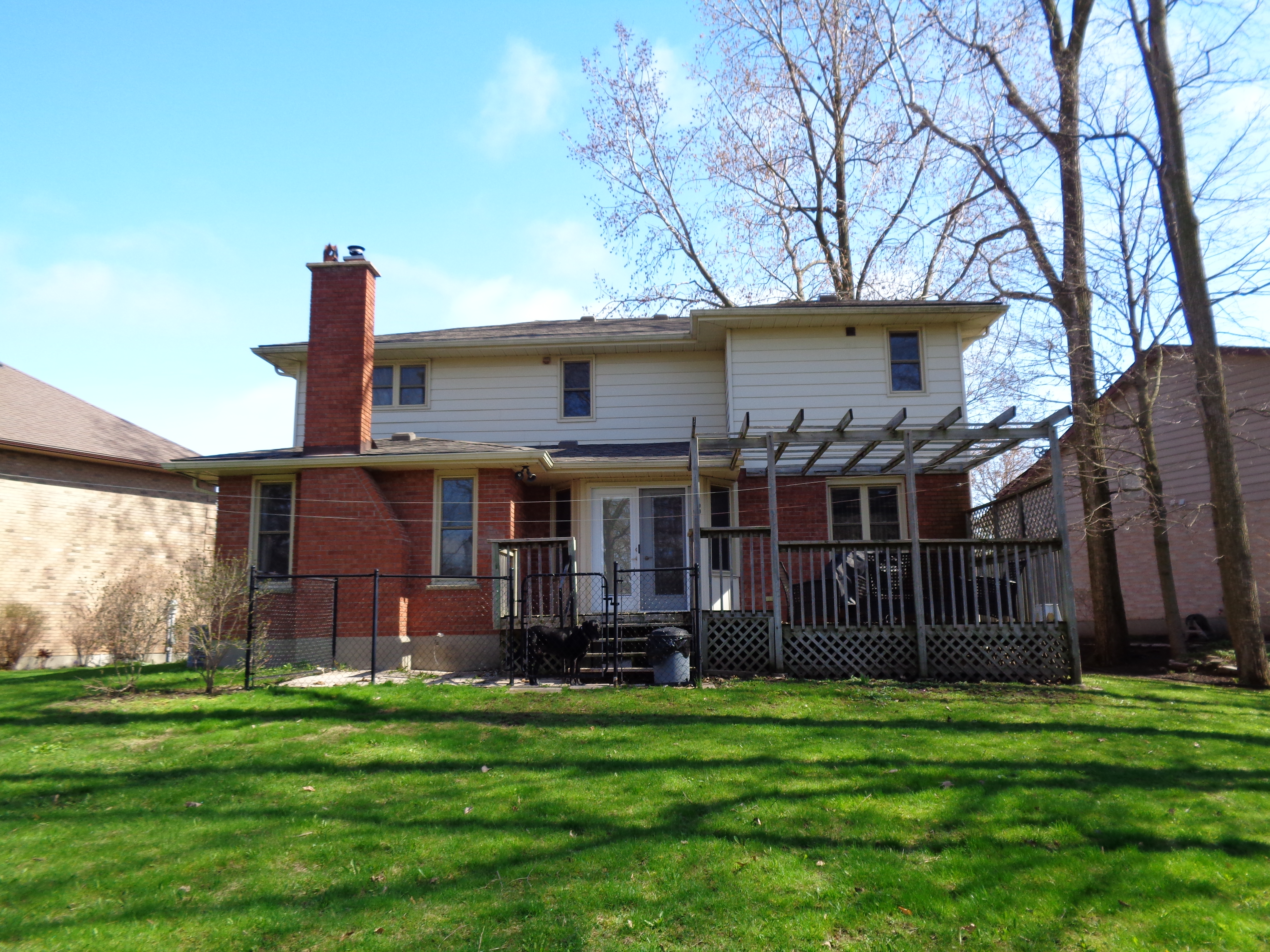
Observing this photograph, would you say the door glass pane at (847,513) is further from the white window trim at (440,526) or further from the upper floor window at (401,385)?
the upper floor window at (401,385)

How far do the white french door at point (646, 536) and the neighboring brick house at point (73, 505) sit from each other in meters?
7.20

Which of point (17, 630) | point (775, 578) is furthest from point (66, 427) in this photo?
point (775, 578)

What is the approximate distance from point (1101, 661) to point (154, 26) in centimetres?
1659

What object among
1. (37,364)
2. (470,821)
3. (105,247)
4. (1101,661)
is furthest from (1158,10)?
(37,364)

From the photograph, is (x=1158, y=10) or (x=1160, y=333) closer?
(x=1158, y=10)

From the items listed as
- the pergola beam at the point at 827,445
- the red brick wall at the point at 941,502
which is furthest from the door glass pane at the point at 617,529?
the red brick wall at the point at 941,502

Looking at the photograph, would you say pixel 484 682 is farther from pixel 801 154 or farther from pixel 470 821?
pixel 801 154

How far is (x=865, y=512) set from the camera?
14594 millimetres

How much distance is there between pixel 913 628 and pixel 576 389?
7.95m

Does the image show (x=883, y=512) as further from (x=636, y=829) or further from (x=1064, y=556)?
(x=636, y=829)

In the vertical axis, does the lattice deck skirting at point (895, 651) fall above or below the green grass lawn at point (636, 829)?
above

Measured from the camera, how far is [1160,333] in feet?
43.9

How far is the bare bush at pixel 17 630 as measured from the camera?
15.3 m

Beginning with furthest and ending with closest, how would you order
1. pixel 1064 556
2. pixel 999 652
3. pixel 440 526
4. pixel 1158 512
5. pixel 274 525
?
pixel 274 525, pixel 440 526, pixel 1158 512, pixel 999 652, pixel 1064 556
